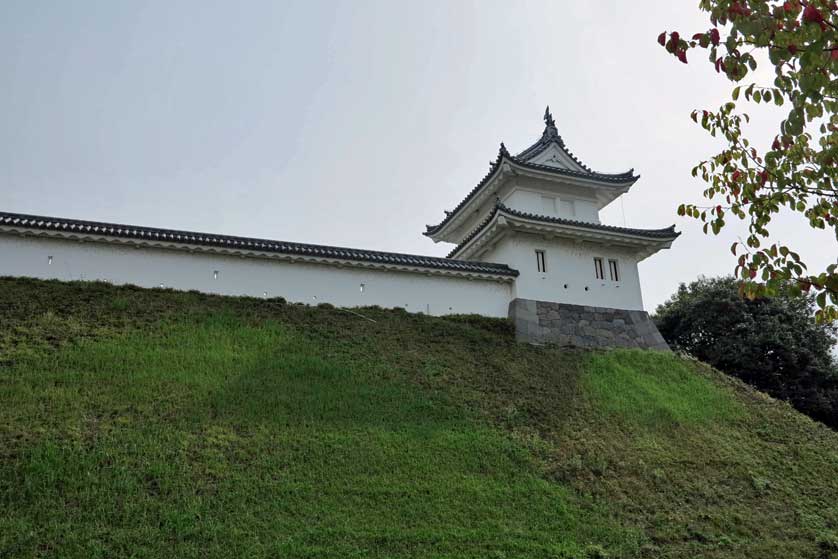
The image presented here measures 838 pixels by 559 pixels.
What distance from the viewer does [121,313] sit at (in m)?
14.0

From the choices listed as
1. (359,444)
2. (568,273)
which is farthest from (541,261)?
(359,444)

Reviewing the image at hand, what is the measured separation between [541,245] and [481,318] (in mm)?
2868

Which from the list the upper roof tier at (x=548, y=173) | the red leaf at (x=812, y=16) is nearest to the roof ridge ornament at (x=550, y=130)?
the upper roof tier at (x=548, y=173)

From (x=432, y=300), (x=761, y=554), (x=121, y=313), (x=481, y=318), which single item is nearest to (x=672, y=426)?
(x=761, y=554)

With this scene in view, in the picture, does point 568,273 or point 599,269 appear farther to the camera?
point 599,269

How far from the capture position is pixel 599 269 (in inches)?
756

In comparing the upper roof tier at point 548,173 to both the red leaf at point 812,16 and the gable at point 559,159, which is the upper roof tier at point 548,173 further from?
the red leaf at point 812,16

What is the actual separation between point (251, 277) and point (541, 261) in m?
7.40

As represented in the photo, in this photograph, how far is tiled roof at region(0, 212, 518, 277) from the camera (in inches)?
581

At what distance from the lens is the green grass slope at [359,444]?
Result: 354 inches

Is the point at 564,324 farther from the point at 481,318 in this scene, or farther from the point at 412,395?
the point at 412,395

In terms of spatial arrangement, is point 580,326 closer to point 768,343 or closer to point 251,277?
point 251,277

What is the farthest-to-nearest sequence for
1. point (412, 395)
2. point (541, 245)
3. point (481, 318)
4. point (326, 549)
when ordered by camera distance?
point (541, 245)
point (481, 318)
point (412, 395)
point (326, 549)

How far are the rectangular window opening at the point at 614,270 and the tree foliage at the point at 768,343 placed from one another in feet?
12.7
